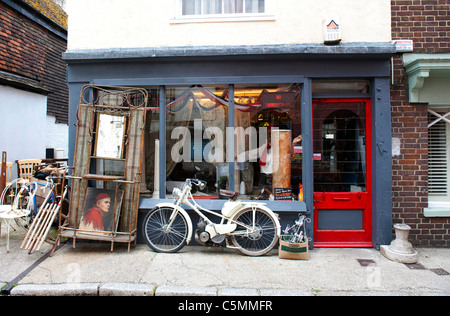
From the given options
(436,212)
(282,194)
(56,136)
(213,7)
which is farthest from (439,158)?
(56,136)

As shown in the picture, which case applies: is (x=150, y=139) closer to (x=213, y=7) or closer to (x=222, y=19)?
(x=222, y=19)

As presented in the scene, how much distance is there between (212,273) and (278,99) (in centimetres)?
353

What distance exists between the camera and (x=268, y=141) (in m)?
6.03

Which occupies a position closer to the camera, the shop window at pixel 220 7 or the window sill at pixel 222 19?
the window sill at pixel 222 19

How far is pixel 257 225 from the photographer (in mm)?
5203

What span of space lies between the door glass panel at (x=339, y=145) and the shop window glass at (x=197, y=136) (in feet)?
6.16

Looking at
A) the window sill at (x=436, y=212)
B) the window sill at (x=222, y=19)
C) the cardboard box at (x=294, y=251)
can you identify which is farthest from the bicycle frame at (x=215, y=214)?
the window sill at (x=222, y=19)

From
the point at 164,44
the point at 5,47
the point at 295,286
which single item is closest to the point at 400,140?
the point at 295,286

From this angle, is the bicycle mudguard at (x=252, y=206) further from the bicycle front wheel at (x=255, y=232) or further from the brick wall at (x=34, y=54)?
the brick wall at (x=34, y=54)

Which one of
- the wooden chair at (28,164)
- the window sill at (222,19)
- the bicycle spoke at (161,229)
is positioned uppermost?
the window sill at (222,19)

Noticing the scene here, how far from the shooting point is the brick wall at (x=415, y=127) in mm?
5547

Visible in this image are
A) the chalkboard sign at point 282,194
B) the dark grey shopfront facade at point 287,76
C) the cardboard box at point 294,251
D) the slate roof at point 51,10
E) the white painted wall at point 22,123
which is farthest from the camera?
the slate roof at point 51,10

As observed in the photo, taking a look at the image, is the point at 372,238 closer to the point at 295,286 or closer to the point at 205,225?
the point at 295,286

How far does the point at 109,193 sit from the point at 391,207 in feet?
17.2
